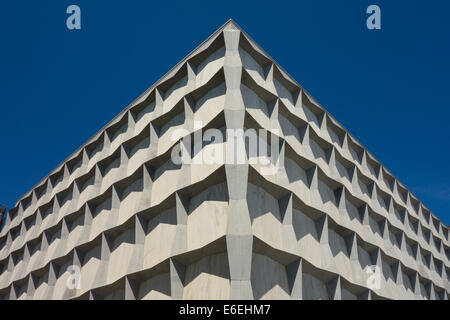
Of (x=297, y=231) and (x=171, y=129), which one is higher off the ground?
(x=171, y=129)

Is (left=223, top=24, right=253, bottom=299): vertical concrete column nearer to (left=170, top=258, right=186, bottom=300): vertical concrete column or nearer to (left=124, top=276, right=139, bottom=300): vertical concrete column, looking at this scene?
(left=170, top=258, right=186, bottom=300): vertical concrete column

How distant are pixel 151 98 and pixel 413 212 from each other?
27.4m

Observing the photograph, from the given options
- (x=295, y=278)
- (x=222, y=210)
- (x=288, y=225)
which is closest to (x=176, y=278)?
(x=222, y=210)

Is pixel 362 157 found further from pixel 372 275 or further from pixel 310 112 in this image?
pixel 372 275

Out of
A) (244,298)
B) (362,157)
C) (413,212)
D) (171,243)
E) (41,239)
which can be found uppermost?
(362,157)

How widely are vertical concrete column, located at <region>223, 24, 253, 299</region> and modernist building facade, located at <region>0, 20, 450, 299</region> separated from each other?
0.05m

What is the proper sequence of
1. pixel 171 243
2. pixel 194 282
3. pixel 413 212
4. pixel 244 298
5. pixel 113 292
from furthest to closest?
pixel 413 212 < pixel 113 292 < pixel 171 243 < pixel 194 282 < pixel 244 298

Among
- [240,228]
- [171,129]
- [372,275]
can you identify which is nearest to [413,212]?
[372,275]

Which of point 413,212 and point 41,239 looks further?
point 413,212

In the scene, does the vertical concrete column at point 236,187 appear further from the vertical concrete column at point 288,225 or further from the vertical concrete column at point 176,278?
the vertical concrete column at point 288,225

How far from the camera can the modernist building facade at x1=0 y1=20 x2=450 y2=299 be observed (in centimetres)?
1853

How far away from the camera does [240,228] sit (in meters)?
16.8

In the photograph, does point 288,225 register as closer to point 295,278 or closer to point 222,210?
point 295,278

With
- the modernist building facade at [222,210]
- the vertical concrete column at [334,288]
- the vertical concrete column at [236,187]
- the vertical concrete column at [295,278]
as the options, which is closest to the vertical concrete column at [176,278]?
the modernist building facade at [222,210]
